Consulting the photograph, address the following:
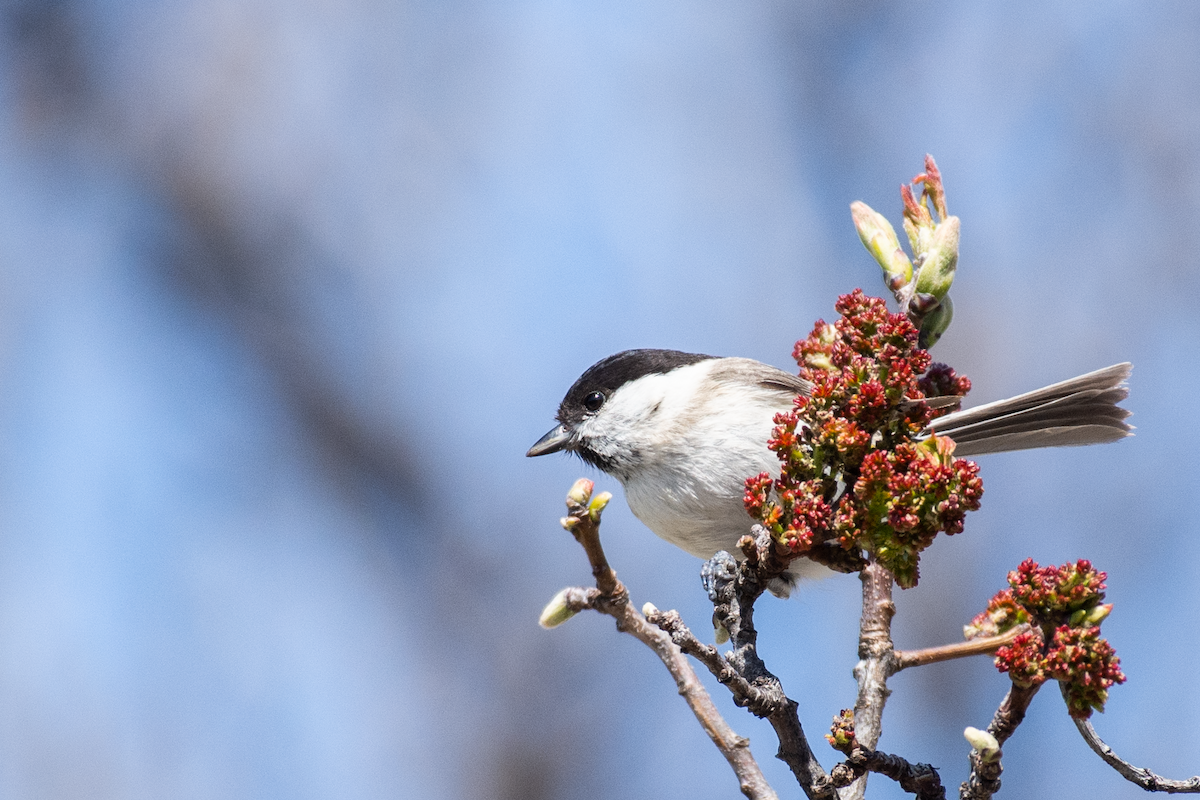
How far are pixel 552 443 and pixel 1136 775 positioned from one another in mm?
2378

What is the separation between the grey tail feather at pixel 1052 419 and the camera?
2.43 metres

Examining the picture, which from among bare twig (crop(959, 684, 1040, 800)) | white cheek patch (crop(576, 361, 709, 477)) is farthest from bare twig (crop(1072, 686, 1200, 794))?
white cheek patch (crop(576, 361, 709, 477))

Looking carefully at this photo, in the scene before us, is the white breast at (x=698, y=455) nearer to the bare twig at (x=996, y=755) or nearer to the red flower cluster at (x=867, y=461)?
the red flower cluster at (x=867, y=461)

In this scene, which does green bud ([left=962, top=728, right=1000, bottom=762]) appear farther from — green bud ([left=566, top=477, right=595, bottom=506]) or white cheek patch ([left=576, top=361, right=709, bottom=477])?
white cheek patch ([left=576, top=361, right=709, bottom=477])

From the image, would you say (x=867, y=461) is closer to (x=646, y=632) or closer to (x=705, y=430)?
(x=646, y=632)

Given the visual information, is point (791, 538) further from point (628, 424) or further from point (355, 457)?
point (355, 457)

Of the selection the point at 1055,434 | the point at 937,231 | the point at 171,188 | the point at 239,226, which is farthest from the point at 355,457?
the point at 937,231

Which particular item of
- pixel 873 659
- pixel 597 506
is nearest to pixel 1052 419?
pixel 873 659

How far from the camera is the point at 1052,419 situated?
2.72 metres

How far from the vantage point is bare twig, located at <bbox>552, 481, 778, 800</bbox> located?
117 centimetres

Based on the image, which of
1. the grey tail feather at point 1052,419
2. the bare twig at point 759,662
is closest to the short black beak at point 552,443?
the grey tail feather at point 1052,419

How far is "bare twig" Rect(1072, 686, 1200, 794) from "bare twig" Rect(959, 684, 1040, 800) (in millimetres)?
83

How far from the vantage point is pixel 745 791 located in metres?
1.21

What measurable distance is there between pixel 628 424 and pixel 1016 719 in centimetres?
215
